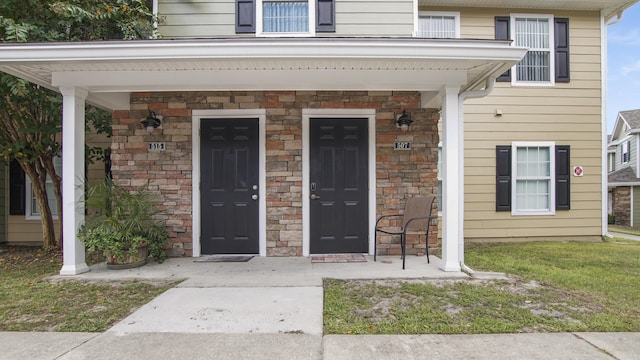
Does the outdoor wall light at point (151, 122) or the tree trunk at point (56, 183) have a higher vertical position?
the outdoor wall light at point (151, 122)

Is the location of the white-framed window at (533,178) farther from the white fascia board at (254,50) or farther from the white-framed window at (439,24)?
the white fascia board at (254,50)

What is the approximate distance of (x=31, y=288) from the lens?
3744 mm

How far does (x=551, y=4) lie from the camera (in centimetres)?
704

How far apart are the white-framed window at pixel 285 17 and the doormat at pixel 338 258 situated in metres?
3.35

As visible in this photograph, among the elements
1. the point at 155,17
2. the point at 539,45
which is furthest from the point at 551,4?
the point at 155,17

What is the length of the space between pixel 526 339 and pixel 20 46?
17.2 ft

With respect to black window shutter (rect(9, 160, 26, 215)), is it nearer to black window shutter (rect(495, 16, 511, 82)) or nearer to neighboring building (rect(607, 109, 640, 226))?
black window shutter (rect(495, 16, 511, 82))

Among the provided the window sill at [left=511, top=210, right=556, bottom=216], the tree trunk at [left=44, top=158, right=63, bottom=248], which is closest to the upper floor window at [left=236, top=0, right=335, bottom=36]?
the tree trunk at [left=44, top=158, right=63, bottom=248]

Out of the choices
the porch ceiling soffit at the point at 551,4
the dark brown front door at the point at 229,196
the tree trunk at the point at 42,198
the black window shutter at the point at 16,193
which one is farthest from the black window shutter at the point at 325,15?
the black window shutter at the point at 16,193

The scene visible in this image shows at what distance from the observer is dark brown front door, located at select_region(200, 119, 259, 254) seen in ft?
16.9

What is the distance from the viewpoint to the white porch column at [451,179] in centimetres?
418

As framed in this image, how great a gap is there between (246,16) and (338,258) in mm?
3897

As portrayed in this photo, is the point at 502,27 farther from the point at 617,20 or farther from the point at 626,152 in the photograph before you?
the point at 626,152

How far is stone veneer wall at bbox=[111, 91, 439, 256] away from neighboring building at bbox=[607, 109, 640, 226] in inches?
542
